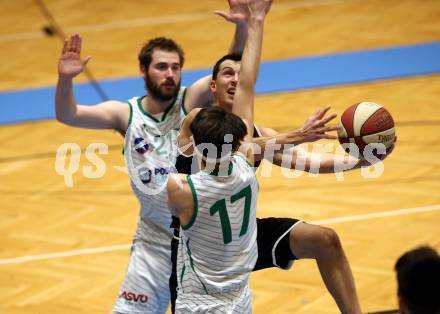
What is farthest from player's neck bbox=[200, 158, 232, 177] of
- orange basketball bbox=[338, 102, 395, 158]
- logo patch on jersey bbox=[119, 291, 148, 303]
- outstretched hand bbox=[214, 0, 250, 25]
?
logo patch on jersey bbox=[119, 291, 148, 303]

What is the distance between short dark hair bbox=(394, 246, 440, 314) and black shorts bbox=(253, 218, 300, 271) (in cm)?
189

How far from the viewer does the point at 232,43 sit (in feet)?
21.4

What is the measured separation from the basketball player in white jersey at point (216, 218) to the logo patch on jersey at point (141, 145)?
120 cm

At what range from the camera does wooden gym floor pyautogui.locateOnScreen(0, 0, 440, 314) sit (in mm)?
7828

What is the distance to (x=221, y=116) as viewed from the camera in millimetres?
5094

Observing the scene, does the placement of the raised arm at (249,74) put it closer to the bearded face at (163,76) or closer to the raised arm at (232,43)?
the raised arm at (232,43)

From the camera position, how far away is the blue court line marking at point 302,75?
464 inches

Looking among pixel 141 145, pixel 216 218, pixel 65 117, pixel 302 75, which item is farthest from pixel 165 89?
pixel 302 75

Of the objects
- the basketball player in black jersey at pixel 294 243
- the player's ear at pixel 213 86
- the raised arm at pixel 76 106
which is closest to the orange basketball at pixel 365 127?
the basketball player in black jersey at pixel 294 243

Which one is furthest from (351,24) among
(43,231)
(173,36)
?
(43,231)

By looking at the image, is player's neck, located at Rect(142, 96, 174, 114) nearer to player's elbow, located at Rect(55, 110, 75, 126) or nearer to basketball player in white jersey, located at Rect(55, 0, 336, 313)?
basketball player in white jersey, located at Rect(55, 0, 336, 313)

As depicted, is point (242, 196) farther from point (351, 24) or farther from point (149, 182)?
point (351, 24)

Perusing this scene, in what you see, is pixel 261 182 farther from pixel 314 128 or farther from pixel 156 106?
pixel 314 128

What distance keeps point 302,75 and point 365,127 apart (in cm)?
642
